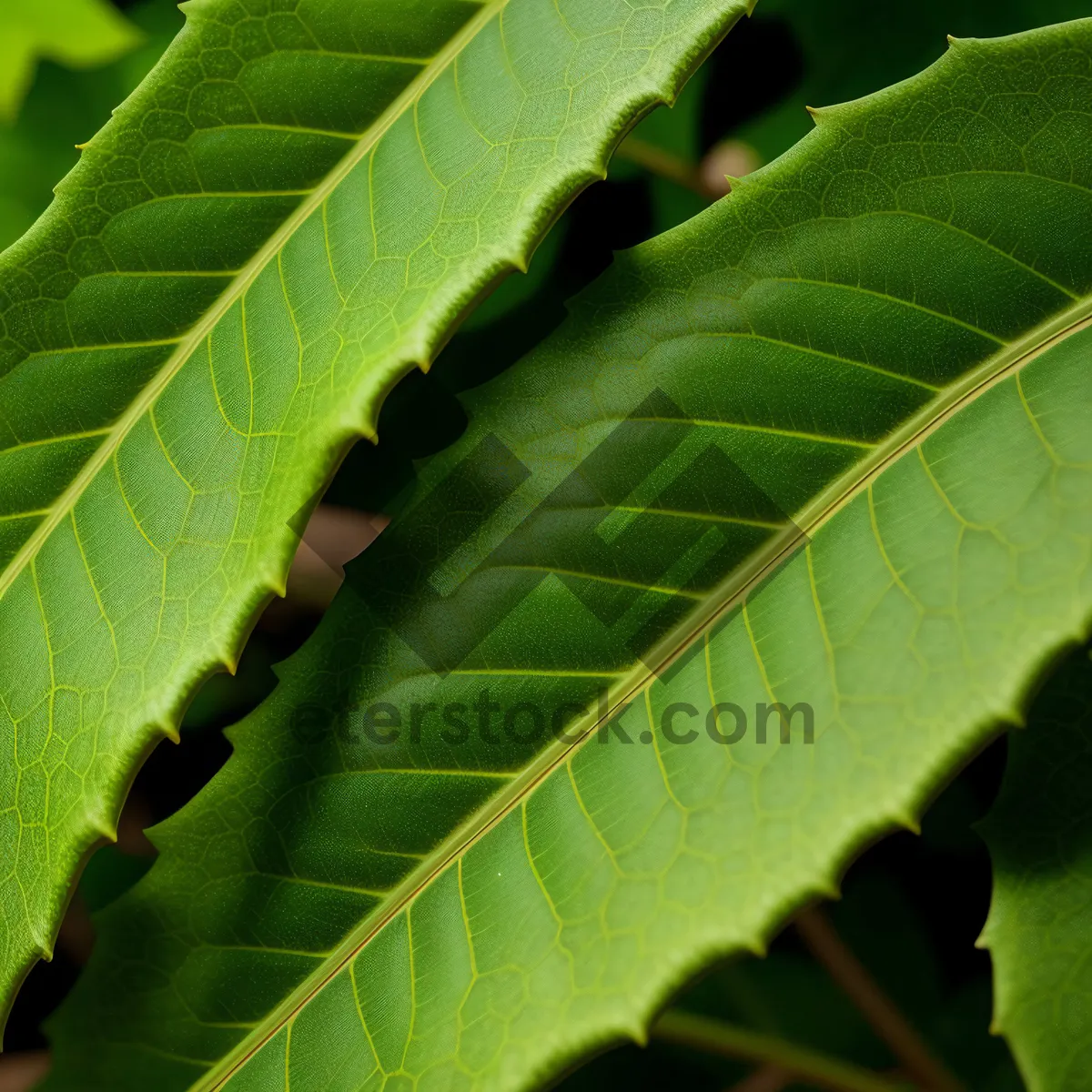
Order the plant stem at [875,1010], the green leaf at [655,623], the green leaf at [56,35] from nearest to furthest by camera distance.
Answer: the green leaf at [655,623] → the plant stem at [875,1010] → the green leaf at [56,35]

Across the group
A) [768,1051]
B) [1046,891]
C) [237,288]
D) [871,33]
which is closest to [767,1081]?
[768,1051]

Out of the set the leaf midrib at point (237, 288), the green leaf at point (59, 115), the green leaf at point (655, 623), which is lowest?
the green leaf at point (655, 623)

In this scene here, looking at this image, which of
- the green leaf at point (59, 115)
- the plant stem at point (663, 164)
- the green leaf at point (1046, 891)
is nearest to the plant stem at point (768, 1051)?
the green leaf at point (1046, 891)

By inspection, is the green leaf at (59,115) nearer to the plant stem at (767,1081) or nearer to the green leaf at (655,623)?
the green leaf at (655,623)

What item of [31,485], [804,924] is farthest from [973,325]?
[31,485]

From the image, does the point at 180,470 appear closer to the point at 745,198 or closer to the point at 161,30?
the point at 745,198

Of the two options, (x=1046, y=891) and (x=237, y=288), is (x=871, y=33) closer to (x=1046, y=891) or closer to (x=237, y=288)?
(x=237, y=288)
